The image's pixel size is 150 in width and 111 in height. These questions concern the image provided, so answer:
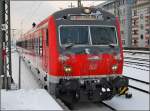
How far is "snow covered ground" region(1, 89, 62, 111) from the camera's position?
9461 millimetres

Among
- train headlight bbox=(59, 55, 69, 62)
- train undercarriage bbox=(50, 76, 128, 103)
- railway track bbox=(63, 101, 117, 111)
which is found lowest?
railway track bbox=(63, 101, 117, 111)

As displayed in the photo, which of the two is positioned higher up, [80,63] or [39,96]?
[80,63]

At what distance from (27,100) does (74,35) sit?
2473mm

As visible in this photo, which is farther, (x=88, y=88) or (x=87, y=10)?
(x=87, y=10)

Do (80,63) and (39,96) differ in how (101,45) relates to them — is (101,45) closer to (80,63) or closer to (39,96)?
(80,63)

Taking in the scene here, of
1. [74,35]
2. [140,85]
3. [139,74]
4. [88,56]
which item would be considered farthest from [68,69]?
[139,74]

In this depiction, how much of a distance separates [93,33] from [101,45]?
46 cm

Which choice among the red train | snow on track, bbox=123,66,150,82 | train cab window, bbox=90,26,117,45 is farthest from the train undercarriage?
snow on track, bbox=123,66,150,82

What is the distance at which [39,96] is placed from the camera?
432 inches

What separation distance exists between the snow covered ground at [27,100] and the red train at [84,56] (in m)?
0.46

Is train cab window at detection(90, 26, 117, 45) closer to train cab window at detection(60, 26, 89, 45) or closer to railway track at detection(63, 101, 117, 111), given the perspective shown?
train cab window at detection(60, 26, 89, 45)

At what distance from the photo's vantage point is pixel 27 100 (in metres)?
10.5

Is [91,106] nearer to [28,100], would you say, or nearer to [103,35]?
[28,100]

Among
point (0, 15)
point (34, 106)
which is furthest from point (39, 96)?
point (0, 15)
